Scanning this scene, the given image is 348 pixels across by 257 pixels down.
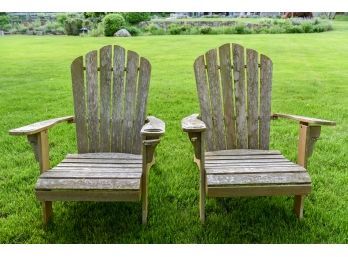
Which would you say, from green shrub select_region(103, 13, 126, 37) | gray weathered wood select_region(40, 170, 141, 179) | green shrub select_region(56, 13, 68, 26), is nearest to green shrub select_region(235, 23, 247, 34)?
green shrub select_region(103, 13, 126, 37)

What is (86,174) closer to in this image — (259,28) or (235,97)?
(235,97)

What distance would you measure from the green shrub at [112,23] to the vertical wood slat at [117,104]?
3425 mm

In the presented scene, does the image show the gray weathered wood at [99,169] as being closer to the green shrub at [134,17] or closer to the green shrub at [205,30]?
the green shrub at [205,30]

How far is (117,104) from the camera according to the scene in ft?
10.5

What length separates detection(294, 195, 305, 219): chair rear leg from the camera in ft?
9.05

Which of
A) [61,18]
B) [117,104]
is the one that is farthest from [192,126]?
[61,18]

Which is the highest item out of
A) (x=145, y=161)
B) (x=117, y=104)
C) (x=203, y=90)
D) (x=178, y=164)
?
(x=203, y=90)

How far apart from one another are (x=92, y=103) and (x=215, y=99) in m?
0.92

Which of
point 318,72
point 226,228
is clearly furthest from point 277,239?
point 318,72

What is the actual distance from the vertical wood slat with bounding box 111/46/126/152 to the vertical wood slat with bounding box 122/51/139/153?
38 millimetres

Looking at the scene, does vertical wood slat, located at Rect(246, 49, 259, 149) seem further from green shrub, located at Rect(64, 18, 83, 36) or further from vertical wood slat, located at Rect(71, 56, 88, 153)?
green shrub, located at Rect(64, 18, 83, 36)

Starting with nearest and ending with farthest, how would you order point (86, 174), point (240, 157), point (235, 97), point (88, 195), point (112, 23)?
point (88, 195) → point (86, 174) → point (240, 157) → point (235, 97) → point (112, 23)

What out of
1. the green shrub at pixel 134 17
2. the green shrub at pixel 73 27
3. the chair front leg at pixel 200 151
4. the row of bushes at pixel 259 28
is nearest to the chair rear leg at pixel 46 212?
the chair front leg at pixel 200 151

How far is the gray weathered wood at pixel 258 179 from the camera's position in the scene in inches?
98.0
